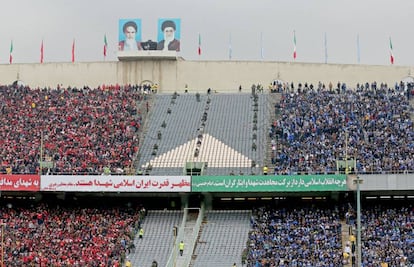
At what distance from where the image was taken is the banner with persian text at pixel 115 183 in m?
51.5

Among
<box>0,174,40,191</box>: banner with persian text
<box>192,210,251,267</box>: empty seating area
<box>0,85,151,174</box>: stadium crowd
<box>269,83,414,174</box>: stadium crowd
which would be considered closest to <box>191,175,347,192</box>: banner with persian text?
<box>269,83,414,174</box>: stadium crowd

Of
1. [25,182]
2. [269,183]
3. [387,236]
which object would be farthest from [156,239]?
[387,236]

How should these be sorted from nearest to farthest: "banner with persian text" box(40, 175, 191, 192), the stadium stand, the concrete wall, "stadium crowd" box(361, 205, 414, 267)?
"stadium crowd" box(361, 205, 414, 267)
the stadium stand
"banner with persian text" box(40, 175, 191, 192)
the concrete wall

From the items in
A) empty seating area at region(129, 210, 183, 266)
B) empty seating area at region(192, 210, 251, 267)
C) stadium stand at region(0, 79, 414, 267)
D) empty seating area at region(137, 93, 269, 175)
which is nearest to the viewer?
empty seating area at region(192, 210, 251, 267)

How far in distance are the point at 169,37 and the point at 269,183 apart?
2189 cm

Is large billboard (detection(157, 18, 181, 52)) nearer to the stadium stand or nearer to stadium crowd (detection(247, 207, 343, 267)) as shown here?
the stadium stand

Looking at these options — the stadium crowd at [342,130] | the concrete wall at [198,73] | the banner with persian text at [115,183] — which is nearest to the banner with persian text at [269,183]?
the banner with persian text at [115,183]

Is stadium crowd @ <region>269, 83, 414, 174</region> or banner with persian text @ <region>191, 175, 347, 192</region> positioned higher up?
stadium crowd @ <region>269, 83, 414, 174</region>

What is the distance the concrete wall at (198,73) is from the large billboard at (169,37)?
3.62 ft

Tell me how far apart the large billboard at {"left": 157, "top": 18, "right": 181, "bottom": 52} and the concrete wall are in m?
1.10

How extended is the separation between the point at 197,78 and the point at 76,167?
17.5 metres

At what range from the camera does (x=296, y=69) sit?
67.9 meters

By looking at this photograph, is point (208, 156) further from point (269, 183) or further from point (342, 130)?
point (342, 130)

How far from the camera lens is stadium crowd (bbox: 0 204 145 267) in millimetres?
47469
